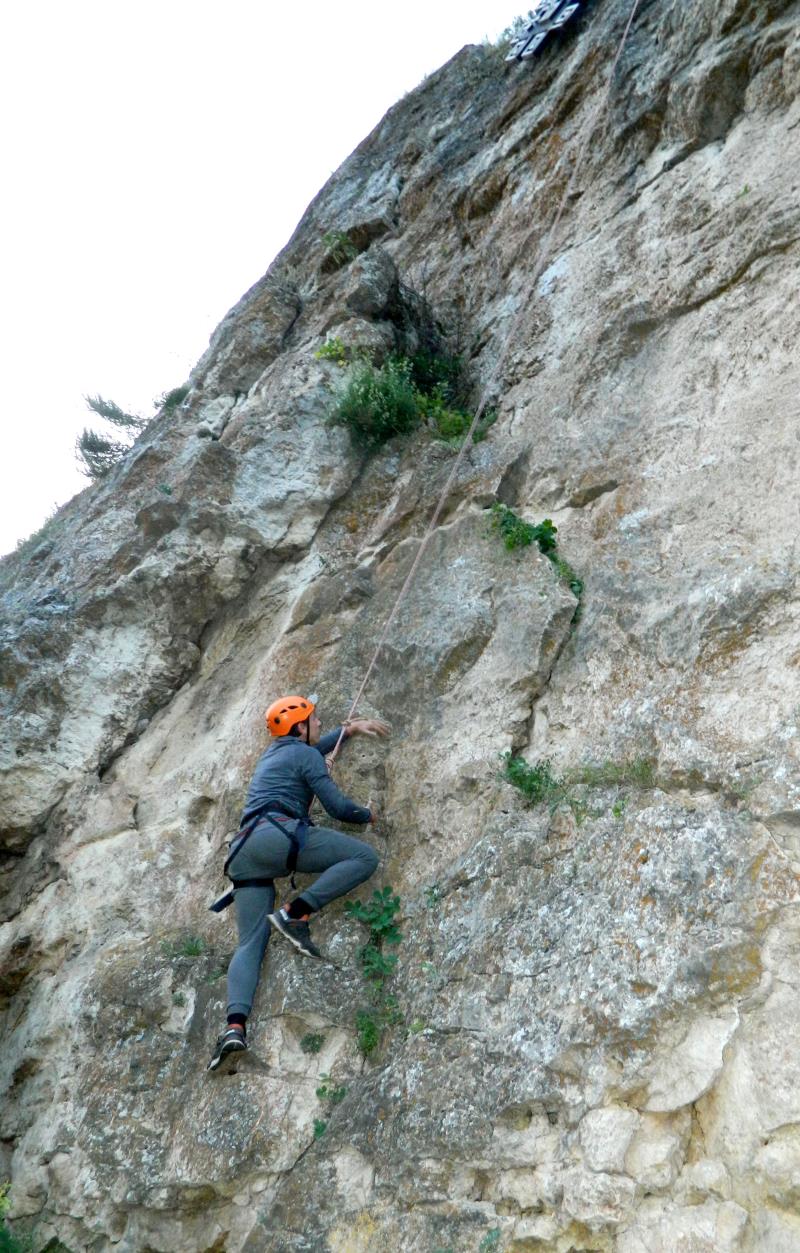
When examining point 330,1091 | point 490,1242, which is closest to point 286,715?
point 330,1091

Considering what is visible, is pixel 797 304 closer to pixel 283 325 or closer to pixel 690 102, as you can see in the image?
pixel 690 102

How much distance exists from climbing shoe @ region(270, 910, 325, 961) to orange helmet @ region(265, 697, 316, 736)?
3.99 feet

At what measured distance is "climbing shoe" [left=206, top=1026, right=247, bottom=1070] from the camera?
539 cm

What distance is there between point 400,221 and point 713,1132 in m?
10.5

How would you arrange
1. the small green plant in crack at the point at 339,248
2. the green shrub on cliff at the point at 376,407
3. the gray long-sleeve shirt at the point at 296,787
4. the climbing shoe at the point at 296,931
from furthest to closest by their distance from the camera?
the small green plant in crack at the point at 339,248
the green shrub on cliff at the point at 376,407
the gray long-sleeve shirt at the point at 296,787
the climbing shoe at the point at 296,931

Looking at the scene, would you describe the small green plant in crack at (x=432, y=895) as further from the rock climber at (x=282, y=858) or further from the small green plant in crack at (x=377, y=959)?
the rock climber at (x=282, y=858)

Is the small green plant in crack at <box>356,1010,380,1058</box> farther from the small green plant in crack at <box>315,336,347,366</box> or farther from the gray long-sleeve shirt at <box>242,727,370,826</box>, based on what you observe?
the small green plant in crack at <box>315,336,347,366</box>

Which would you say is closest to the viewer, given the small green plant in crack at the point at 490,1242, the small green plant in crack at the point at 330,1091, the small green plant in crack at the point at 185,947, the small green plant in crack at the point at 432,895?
the small green plant in crack at the point at 490,1242

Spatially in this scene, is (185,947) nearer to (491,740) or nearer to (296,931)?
(296,931)

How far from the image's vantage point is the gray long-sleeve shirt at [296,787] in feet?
19.8

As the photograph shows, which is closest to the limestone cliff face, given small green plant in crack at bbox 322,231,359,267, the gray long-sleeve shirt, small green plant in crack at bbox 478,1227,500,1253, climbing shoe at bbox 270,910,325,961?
small green plant in crack at bbox 478,1227,500,1253

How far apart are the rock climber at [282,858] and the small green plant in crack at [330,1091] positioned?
1.65ft

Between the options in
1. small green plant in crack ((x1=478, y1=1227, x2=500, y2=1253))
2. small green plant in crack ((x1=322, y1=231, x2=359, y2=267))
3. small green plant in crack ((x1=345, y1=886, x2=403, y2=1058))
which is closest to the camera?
small green plant in crack ((x1=478, y1=1227, x2=500, y2=1253))

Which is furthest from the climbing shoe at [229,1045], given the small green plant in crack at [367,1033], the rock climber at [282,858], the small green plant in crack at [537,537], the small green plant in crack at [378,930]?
the small green plant in crack at [537,537]
